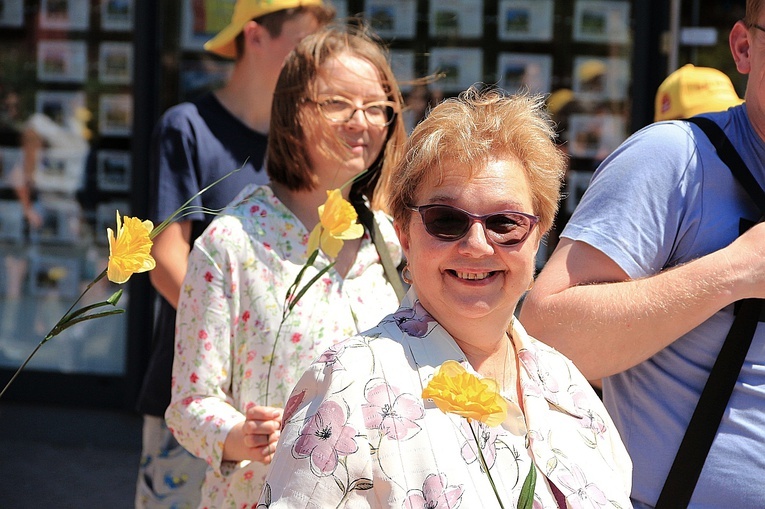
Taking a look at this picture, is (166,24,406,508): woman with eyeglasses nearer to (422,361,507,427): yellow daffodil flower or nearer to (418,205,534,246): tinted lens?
(418,205,534,246): tinted lens

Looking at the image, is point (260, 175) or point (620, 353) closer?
point (620, 353)

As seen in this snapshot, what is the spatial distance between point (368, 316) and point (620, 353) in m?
0.60

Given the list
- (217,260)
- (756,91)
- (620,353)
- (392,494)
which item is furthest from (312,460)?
(756,91)

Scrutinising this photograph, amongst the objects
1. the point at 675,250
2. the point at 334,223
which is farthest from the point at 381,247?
the point at 675,250

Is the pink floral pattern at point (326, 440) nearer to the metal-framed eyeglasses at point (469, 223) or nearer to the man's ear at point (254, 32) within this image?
the metal-framed eyeglasses at point (469, 223)

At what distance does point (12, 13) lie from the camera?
20.4 ft

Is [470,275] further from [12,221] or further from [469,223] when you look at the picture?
[12,221]

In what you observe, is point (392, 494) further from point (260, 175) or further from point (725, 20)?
point (725, 20)

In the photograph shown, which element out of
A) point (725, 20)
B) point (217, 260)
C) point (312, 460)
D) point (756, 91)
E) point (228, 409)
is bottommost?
point (228, 409)

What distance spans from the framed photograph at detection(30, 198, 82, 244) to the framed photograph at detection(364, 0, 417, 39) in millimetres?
2057

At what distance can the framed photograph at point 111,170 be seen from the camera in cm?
617

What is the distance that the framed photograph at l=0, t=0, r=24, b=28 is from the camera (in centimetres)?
620

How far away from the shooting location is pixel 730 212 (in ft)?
6.77

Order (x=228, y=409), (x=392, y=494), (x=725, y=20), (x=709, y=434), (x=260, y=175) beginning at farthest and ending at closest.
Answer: (x=725, y=20) < (x=260, y=175) < (x=228, y=409) < (x=709, y=434) < (x=392, y=494)
